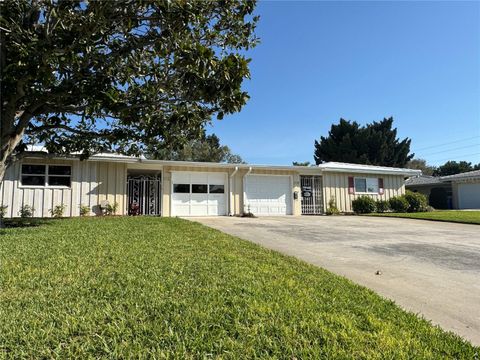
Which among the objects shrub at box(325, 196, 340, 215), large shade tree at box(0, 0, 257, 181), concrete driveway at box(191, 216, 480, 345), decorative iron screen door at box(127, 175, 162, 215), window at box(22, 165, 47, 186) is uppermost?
large shade tree at box(0, 0, 257, 181)

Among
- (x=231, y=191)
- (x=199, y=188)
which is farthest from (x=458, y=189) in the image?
(x=199, y=188)

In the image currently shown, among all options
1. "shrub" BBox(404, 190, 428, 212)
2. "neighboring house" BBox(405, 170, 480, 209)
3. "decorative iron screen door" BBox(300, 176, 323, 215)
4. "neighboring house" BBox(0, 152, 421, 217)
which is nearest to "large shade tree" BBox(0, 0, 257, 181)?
"neighboring house" BBox(0, 152, 421, 217)

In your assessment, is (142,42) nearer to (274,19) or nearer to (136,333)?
(274,19)

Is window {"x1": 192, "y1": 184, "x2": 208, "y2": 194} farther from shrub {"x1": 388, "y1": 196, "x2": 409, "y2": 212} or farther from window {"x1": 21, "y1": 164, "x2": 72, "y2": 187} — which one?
shrub {"x1": 388, "y1": 196, "x2": 409, "y2": 212}

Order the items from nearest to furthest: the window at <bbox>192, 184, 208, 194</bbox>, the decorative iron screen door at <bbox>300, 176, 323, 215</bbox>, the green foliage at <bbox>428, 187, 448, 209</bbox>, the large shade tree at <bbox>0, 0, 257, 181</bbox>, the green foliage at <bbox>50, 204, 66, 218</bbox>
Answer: the large shade tree at <bbox>0, 0, 257, 181</bbox>, the green foliage at <bbox>50, 204, 66, 218</bbox>, the window at <bbox>192, 184, 208, 194</bbox>, the decorative iron screen door at <bbox>300, 176, 323, 215</bbox>, the green foliage at <bbox>428, 187, 448, 209</bbox>

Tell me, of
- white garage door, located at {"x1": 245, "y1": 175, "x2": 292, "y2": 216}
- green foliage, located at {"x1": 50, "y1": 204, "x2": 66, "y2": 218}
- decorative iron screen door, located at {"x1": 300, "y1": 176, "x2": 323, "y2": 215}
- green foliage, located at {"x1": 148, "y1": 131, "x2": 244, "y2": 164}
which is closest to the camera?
green foliage, located at {"x1": 50, "y1": 204, "x2": 66, "y2": 218}

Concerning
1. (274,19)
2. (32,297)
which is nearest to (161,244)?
(32,297)

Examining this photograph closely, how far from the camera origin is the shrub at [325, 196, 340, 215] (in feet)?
61.5

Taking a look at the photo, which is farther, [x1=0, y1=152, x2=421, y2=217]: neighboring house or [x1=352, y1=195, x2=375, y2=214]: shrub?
[x1=352, y1=195, x2=375, y2=214]: shrub

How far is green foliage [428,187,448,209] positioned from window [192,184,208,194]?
20724mm

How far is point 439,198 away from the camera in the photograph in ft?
89.8

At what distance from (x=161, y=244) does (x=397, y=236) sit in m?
6.53

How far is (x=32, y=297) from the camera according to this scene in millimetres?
3387

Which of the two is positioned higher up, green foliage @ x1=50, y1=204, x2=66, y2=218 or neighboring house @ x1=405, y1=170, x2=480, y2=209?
neighboring house @ x1=405, y1=170, x2=480, y2=209
